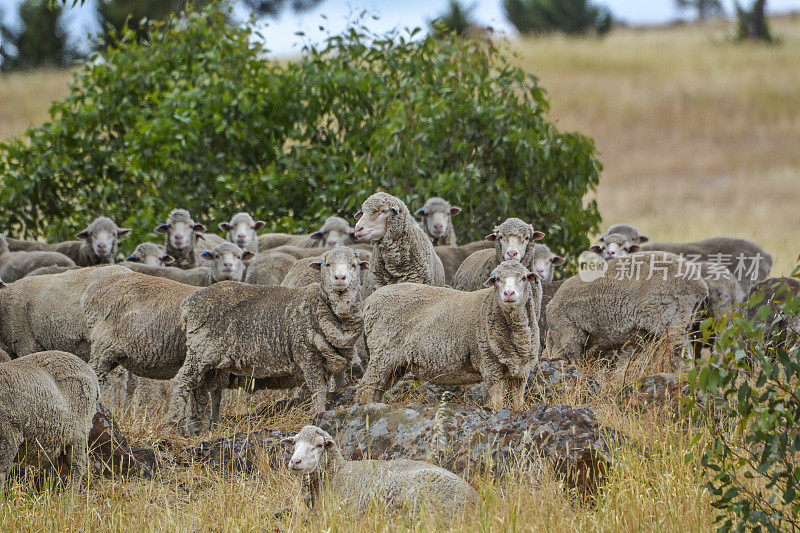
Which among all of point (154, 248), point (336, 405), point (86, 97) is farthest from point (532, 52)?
point (336, 405)

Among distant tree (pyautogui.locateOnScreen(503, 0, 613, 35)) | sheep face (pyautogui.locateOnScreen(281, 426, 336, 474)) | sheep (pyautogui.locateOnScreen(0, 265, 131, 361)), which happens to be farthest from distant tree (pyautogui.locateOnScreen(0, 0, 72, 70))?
sheep face (pyautogui.locateOnScreen(281, 426, 336, 474))

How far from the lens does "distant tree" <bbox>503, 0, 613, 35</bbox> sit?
57156 mm

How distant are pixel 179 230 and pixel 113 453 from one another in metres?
5.13

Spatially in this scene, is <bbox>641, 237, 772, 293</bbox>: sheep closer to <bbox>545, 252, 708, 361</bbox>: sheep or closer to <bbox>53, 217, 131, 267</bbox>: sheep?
<bbox>545, 252, 708, 361</bbox>: sheep

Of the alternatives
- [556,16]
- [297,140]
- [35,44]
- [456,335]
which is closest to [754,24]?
[556,16]

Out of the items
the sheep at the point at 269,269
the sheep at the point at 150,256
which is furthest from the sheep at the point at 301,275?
the sheep at the point at 150,256

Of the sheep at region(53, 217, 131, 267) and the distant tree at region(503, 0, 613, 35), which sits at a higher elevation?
the distant tree at region(503, 0, 613, 35)

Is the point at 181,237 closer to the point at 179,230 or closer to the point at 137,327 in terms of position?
the point at 179,230

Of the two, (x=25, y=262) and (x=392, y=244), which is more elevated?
(x=392, y=244)

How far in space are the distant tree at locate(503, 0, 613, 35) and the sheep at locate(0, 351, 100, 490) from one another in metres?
52.5

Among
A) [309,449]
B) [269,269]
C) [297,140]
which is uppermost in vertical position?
[297,140]

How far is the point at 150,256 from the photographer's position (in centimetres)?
1136

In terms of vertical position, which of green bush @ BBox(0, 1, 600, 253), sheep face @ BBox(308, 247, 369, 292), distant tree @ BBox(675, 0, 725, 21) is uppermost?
distant tree @ BBox(675, 0, 725, 21)

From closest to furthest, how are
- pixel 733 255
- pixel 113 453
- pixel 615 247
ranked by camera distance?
pixel 113 453 < pixel 615 247 < pixel 733 255
